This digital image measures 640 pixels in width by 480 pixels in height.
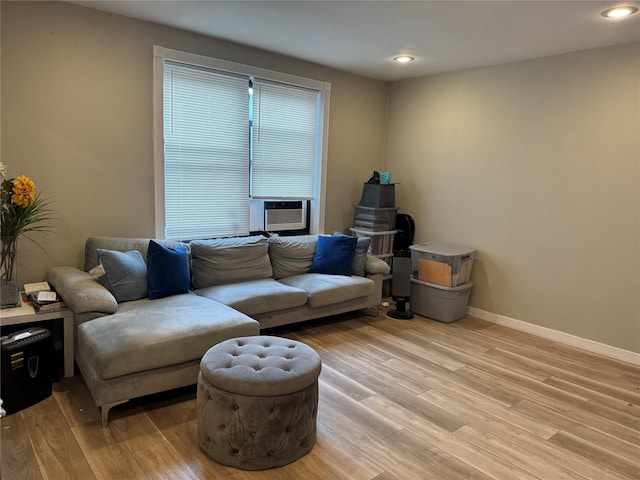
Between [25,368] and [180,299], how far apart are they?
98 cm

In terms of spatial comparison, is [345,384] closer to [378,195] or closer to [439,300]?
[439,300]

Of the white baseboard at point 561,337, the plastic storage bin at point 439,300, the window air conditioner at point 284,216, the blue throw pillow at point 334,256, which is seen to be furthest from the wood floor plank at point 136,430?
the white baseboard at point 561,337

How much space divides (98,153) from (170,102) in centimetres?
76

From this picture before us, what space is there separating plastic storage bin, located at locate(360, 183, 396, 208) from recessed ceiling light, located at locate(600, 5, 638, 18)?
2446 millimetres

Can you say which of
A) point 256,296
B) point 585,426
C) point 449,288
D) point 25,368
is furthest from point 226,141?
point 585,426

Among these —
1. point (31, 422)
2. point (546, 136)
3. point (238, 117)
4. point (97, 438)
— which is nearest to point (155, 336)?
point (97, 438)

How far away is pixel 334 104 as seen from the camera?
15.8 feet

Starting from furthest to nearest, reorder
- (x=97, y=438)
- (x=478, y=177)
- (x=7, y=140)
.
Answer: (x=478, y=177)
(x=7, y=140)
(x=97, y=438)

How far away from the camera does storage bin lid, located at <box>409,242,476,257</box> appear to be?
4.29 m

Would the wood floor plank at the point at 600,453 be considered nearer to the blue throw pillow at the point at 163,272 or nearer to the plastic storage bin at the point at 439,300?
the plastic storage bin at the point at 439,300

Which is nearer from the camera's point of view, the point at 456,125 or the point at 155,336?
the point at 155,336

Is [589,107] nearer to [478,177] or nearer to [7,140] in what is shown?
[478,177]

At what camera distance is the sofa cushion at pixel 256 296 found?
3.28 meters

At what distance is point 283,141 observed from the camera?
4.50 meters
